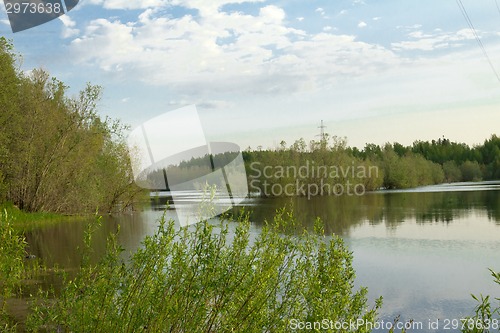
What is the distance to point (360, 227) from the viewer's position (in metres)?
22.7

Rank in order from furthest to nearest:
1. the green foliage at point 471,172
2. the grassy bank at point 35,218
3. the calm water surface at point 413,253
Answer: the green foliage at point 471,172, the grassy bank at point 35,218, the calm water surface at point 413,253

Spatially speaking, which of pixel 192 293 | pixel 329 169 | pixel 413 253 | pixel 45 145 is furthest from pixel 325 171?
pixel 192 293

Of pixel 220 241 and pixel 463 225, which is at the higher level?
pixel 220 241

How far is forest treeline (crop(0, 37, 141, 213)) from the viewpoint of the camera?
2511 centimetres

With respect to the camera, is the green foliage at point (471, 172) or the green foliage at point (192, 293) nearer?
the green foliage at point (192, 293)

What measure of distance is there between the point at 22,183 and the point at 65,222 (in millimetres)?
2790

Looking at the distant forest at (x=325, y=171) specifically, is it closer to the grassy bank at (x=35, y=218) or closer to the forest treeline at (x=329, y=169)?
the forest treeline at (x=329, y=169)

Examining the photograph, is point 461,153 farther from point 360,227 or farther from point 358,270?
point 358,270

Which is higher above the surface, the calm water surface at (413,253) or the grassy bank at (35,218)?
the grassy bank at (35,218)

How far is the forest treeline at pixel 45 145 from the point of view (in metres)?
25.1

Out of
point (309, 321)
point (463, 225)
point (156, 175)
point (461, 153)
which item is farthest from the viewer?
point (461, 153)

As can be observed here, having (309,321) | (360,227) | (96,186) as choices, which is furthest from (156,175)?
(309,321)

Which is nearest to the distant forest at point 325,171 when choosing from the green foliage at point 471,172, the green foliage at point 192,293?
the green foliage at point 471,172

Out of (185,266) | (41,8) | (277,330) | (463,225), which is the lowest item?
(463,225)
